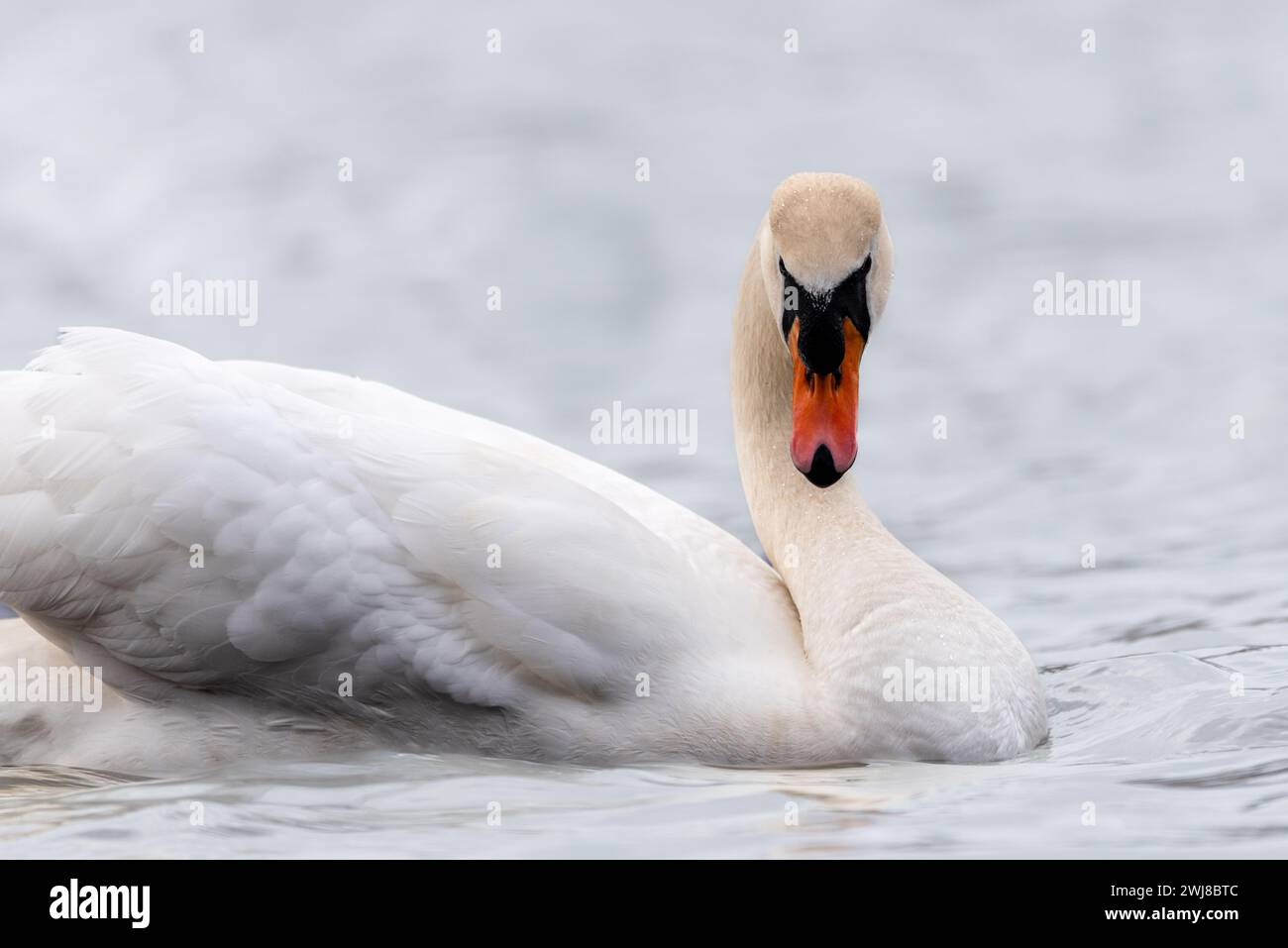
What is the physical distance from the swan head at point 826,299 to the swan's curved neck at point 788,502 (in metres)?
0.44

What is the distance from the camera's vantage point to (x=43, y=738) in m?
7.06

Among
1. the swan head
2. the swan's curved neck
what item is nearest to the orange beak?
the swan head

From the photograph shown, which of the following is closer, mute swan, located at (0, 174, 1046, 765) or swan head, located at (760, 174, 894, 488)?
mute swan, located at (0, 174, 1046, 765)

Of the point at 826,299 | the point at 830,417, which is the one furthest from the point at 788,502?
the point at 826,299

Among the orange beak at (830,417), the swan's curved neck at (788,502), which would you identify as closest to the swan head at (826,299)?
the orange beak at (830,417)

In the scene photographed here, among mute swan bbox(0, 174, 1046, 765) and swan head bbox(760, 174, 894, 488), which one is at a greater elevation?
swan head bbox(760, 174, 894, 488)

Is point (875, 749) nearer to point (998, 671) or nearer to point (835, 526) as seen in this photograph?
point (998, 671)

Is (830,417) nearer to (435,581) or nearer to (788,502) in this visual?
(788,502)

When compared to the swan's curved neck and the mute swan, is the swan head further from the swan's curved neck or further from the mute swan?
the swan's curved neck

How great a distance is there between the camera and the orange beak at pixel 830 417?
23.7ft

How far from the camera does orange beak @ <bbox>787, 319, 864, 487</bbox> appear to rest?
7.23 meters

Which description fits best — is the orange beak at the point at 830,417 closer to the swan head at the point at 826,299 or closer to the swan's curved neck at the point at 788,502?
the swan head at the point at 826,299
